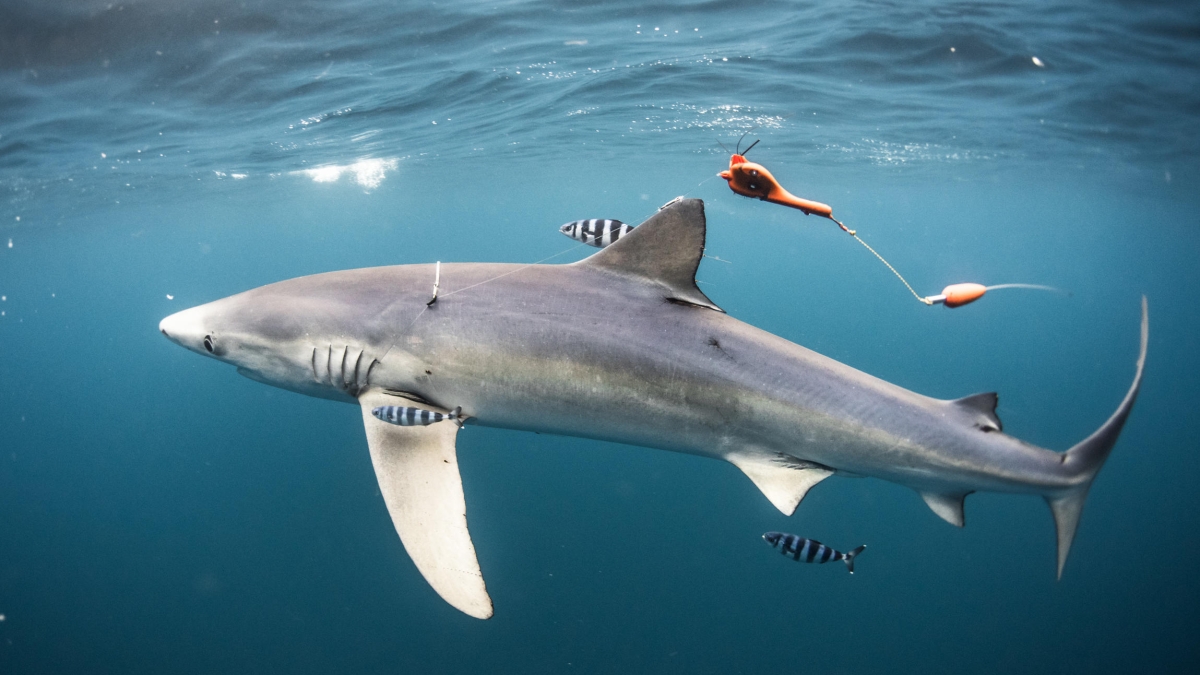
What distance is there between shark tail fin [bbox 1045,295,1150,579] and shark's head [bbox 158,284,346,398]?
4734 mm

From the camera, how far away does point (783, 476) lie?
369 cm

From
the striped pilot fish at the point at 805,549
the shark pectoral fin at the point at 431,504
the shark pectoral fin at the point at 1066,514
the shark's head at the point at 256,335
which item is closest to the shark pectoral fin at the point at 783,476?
the shark pectoral fin at the point at 1066,514

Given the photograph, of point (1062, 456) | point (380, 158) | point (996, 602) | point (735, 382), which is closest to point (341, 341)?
point (735, 382)

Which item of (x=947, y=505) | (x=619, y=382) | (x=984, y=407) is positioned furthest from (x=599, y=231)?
(x=947, y=505)

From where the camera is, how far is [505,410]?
3.83m

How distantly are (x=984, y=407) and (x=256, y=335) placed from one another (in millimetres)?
4622

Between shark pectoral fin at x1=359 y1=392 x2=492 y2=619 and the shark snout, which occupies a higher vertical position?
the shark snout

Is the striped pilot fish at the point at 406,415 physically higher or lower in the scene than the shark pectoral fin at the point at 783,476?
higher

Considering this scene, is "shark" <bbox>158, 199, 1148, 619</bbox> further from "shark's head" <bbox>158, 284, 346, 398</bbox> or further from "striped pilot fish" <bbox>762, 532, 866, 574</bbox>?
"striped pilot fish" <bbox>762, 532, 866, 574</bbox>

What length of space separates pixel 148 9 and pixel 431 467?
29.7 ft

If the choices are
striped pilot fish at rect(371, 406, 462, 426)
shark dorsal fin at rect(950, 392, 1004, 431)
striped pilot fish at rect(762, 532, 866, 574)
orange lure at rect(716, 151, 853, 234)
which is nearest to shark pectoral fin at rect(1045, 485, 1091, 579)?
shark dorsal fin at rect(950, 392, 1004, 431)

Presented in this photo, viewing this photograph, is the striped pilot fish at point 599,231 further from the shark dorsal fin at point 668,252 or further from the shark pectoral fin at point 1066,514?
the shark pectoral fin at point 1066,514

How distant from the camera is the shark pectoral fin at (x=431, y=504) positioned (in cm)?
314

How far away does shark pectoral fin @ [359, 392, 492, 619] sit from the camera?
3.14 m
